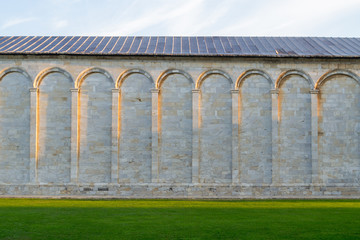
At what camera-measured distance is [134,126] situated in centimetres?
2856

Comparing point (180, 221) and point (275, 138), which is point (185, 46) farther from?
point (180, 221)

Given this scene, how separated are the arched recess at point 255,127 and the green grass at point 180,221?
21.1 ft

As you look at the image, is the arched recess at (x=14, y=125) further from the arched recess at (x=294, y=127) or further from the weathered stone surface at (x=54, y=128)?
the arched recess at (x=294, y=127)

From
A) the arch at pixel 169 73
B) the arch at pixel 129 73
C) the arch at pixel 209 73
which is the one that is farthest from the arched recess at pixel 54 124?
the arch at pixel 209 73

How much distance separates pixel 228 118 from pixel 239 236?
50.3ft

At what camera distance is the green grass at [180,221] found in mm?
13938

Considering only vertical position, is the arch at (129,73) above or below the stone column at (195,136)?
above

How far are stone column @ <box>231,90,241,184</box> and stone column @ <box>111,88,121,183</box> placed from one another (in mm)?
6410

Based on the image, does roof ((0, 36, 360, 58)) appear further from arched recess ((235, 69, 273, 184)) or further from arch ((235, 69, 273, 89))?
arched recess ((235, 69, 273, 184))

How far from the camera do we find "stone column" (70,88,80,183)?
92.1 feet

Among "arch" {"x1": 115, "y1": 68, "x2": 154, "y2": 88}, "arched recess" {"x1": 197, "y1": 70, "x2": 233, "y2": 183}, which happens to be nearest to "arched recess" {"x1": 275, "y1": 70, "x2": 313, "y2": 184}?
"arched recess" {"x1": 197, "y1": 70, "x2": 233, "y2": 183}

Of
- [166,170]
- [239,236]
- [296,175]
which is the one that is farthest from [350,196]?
[239,236]

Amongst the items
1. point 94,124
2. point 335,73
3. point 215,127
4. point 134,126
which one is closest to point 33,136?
point 94,124

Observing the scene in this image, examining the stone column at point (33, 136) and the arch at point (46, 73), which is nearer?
the stone column at point (33, 136)
